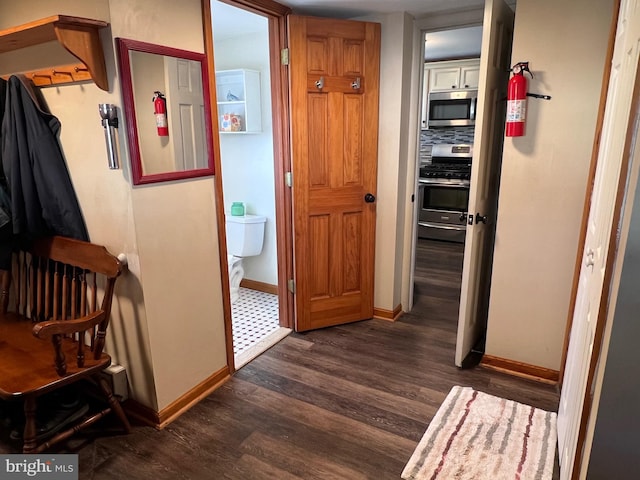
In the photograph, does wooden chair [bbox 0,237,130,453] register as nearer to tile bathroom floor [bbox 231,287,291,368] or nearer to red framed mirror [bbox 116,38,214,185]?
red framed mirror [bbox 116,38,214,185]

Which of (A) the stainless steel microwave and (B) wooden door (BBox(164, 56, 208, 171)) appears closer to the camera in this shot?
(B) wooden door (BBox(164, 56, 208, 171))

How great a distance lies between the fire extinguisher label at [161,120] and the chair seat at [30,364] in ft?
3.45

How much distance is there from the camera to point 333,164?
2.79 meters

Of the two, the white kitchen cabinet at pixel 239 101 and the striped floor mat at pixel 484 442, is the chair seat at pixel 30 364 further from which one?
the white kitchen cabinet at pixel 239 101

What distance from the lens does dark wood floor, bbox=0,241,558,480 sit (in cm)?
181

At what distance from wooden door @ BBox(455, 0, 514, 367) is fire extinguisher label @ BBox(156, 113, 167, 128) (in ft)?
4.85

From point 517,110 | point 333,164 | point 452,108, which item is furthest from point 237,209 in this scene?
point 452,108

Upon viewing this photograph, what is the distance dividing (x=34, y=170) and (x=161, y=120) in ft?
2.05

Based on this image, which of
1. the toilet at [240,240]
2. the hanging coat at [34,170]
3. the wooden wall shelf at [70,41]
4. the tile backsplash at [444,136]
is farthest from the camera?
the tile backsplash at [444,136]

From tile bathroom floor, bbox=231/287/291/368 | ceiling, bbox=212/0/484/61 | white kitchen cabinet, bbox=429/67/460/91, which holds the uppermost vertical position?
ceiling, bbox=212/0/484/61

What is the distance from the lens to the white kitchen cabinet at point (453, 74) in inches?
191

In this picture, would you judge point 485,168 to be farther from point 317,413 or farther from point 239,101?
A: point 239,101

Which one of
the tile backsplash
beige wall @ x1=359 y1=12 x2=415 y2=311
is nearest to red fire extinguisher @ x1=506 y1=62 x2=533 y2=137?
beige wall @ x1=359 y1=12 x2=415 y2=311

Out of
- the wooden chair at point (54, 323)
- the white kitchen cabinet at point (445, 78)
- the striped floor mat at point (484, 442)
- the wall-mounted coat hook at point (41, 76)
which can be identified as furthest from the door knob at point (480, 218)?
the white kitchen cabinet at point (445, 78)
